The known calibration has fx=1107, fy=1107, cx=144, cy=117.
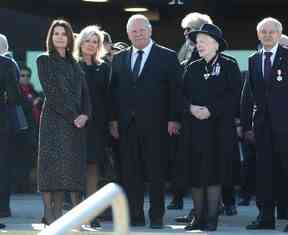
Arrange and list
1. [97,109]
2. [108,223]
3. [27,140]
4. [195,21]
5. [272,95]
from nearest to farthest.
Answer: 1. [272,95]
2. [97,109]
3. [108,223]
4. [195,21]
5. [27,140]

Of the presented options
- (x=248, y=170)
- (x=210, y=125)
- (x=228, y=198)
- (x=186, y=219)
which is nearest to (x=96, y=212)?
(x=210, y=125)

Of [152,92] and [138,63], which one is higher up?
[138,63]

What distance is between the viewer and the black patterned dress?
10.8 meters

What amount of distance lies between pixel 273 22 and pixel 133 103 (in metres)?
1.65

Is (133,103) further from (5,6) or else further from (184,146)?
(5,6)

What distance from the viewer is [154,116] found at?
1126 centimetres

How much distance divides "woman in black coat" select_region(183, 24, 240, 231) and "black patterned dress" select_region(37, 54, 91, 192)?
3.80 feet

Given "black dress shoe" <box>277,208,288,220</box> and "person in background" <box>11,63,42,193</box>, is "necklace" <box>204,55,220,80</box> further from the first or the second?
"person in background" <box>11,63,42,193</box>

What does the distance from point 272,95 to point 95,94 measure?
183 centimetres

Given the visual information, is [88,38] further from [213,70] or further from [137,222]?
[137,222]

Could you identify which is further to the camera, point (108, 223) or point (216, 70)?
point (108, 223)

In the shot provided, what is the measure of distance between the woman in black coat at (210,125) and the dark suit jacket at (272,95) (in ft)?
1.04

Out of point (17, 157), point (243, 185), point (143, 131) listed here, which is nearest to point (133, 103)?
point (143, 131)

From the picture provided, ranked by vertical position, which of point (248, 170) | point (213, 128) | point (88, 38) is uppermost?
point (88, 38)
